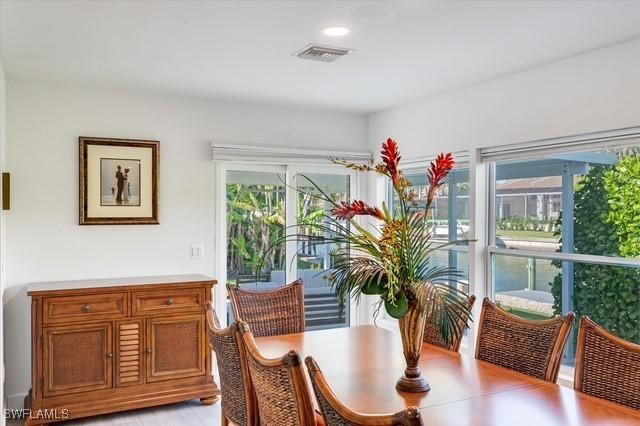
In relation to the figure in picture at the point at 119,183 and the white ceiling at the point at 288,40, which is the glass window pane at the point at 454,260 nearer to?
the white ceiling at the point at 288,40

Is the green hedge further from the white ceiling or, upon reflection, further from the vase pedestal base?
the vase pedestal base

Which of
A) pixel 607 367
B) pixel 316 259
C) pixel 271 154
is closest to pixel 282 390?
pixel 607 367

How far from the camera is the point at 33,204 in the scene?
400 cm

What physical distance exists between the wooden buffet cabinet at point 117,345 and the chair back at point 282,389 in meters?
2.11

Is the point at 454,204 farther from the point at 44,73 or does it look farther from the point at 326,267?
the point at 44,73

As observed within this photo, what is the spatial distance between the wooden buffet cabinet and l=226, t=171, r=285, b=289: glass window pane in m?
0.71

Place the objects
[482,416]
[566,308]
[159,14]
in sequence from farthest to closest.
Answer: [566,308], [159,14], [482,416]

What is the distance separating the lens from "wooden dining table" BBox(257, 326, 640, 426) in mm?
1858

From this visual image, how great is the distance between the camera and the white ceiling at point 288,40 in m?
2.57

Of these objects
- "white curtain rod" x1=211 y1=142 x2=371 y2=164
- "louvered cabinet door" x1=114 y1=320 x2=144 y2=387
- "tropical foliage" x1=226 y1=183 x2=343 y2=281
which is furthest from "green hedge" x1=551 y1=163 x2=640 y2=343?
"louvered cabinet door" x1=114 y1=320 x2=144 y2=387

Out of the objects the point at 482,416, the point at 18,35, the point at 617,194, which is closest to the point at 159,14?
the point at 18,35

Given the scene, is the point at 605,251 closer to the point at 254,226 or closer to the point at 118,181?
the point at 254,226

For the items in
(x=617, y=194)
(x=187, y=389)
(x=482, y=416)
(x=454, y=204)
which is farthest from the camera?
(x=454, y=204)

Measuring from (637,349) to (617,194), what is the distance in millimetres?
1590
